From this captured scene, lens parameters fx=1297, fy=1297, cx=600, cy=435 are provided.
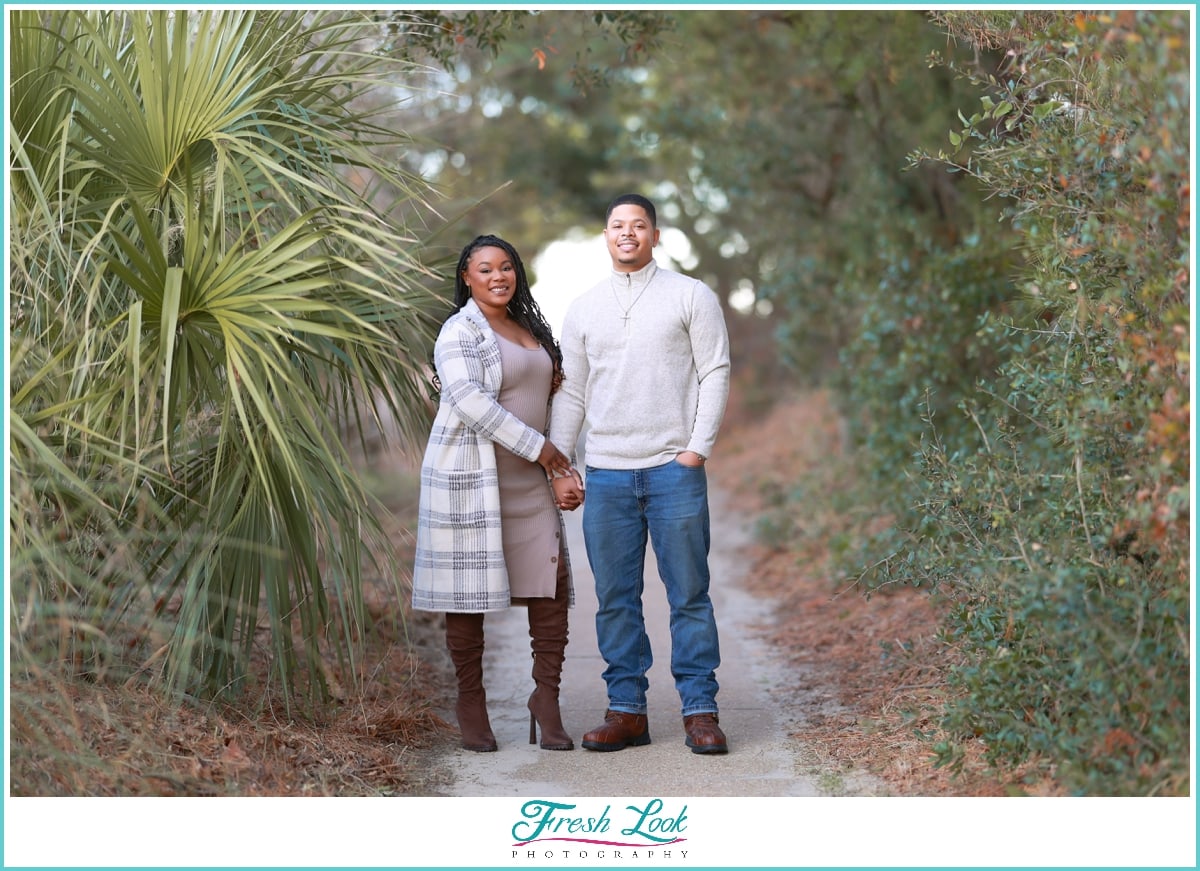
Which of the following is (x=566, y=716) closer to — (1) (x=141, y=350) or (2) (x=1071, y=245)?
(1) (x=141, y=350)

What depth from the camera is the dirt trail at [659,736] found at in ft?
14.4

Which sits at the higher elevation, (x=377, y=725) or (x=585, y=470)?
(x=585, y=470)

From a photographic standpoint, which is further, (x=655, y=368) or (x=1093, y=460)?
(x=655, y=368)

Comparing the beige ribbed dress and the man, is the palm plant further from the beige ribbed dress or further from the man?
the man

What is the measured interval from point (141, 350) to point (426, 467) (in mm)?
1075

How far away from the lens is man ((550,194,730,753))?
15.3 feet

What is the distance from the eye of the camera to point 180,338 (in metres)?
4.25

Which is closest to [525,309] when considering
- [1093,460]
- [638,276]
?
[638,276]

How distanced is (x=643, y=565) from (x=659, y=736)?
72 cm

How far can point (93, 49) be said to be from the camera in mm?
4750

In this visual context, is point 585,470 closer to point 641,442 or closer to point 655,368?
point 641,442

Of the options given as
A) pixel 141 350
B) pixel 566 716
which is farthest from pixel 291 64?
pixel 566 716

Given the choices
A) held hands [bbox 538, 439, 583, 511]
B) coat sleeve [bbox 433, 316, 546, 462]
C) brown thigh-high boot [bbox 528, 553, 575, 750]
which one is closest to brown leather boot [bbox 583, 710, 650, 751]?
brown thigh-high boot [bbox 528, 553, 575, 750]

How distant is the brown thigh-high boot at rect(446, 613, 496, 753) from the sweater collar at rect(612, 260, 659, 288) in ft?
4.41
